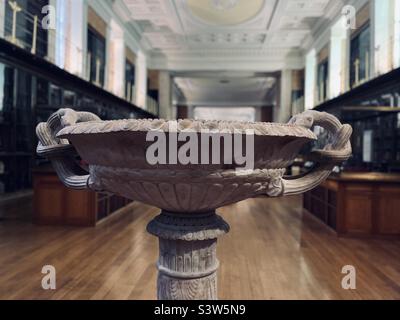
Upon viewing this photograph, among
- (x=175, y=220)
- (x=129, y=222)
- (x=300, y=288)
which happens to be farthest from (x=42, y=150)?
(x=129, y=222)

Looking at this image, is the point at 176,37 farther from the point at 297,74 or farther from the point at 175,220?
the point at 175,220

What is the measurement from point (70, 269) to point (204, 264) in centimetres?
209

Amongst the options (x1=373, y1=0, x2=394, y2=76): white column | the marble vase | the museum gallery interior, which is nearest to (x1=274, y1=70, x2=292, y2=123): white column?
the museum gallery interior

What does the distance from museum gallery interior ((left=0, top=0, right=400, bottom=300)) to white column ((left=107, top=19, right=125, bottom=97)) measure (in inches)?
2.8

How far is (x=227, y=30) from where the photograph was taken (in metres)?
11.6

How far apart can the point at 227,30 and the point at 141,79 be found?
4.66 meters

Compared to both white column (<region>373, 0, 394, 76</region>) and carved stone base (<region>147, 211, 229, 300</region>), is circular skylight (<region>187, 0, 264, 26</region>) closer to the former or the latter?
white column (<region>373, 0, 394, 76</region>)

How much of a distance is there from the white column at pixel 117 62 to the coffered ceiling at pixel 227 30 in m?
0.88

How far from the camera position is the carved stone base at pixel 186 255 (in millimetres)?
1124

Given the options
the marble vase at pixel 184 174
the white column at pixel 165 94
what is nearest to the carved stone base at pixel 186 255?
the marble vase at pixel 184 174

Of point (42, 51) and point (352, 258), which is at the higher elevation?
point (42, 51)

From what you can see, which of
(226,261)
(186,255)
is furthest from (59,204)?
(186,255)

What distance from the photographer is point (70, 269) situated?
2.77 metres

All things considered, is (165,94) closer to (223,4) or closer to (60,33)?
(223,4)
